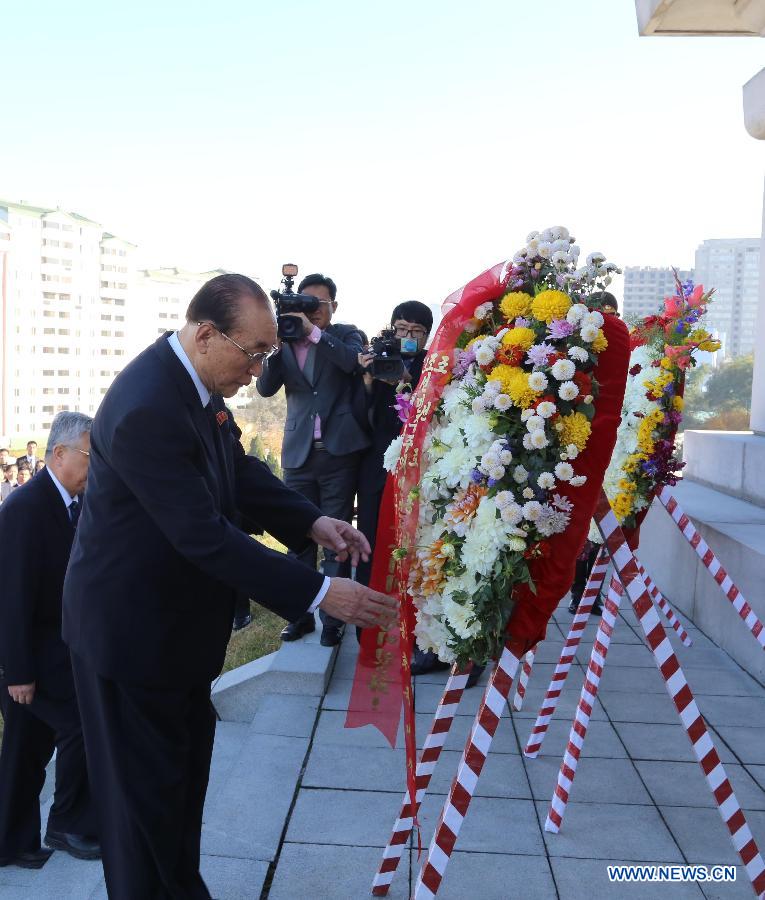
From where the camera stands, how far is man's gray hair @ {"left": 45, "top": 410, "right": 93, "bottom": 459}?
3.41 meters

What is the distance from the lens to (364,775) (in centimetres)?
389

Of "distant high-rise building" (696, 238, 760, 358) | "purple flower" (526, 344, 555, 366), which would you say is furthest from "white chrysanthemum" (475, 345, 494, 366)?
"distant high-rise building" (696, 238, 760, 358)

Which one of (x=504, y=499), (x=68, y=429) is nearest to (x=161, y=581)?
(x=504, y=499)

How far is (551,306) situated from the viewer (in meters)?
2.59

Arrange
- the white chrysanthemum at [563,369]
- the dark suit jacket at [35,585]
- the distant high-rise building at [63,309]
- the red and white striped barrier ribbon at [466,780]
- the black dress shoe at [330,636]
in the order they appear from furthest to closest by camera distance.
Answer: the distant high-rise building at [63,309] < the black dress shoe at [330,636] < the dark suit jacket at [35,585] < the red and white striped barrier ribbon at [466,780] < the white chrysanthemum at [563,369]

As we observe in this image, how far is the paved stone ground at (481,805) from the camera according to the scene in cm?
310

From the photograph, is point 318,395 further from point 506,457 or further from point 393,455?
point 506,457

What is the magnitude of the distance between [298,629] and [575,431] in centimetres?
333

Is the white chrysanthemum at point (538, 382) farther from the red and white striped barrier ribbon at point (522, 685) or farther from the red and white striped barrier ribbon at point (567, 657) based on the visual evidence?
the red and white striped barrier ribbon at point (522, 685)

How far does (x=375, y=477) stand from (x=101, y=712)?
312cm

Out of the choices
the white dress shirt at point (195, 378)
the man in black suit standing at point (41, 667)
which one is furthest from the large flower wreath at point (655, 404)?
the man in black suit standing at point (41, 667)

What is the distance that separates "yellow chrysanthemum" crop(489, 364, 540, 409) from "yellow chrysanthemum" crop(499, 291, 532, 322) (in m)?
0.20

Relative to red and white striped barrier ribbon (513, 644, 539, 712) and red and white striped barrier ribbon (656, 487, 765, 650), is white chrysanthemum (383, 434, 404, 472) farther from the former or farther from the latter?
red and white striped barrier ribbon (513, 644, 539, 712)

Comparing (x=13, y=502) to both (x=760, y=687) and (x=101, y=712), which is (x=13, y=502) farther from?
(x=760, y=687)
